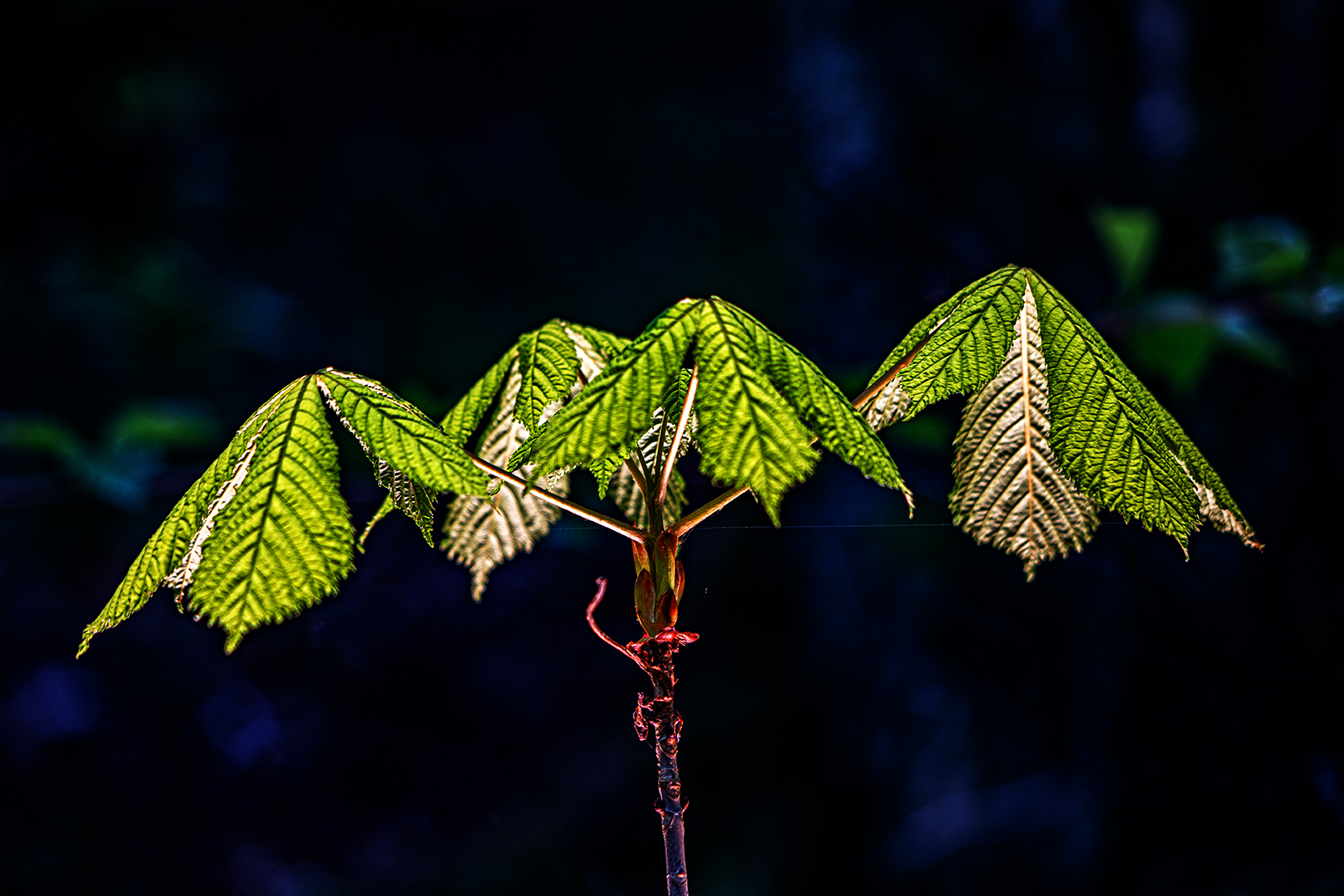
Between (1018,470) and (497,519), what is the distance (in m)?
0.44

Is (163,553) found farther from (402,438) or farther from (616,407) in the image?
(616,407)

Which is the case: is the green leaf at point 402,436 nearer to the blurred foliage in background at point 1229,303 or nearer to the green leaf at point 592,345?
the green leaf at point 592,345

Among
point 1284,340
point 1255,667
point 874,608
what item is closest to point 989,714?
point 874,608

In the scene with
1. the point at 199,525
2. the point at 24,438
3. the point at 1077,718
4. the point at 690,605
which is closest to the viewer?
the point at 199,525

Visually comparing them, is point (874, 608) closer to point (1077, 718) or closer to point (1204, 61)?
point (1077, 718)

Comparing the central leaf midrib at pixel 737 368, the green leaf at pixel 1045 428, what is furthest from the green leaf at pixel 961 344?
the central leaf midrib at pixel 737 368

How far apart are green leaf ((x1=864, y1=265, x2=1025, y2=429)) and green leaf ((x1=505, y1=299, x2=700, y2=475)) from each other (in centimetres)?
13

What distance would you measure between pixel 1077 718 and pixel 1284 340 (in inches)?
29.9

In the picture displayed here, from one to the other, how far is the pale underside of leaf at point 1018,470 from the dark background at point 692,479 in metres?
0.68

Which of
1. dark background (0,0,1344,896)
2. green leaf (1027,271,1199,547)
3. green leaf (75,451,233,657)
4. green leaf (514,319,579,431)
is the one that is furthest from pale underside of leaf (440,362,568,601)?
dark background (0,0,1344,896)

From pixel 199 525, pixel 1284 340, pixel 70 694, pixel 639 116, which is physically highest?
pixel 639 116

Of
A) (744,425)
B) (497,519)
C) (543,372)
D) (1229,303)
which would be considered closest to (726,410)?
(744,425)

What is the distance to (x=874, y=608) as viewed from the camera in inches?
56.0

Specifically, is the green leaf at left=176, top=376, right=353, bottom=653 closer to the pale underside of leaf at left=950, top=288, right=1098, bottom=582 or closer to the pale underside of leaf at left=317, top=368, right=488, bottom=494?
the pale underside of leaf at left=317, top=368, right=488, bottom=494
